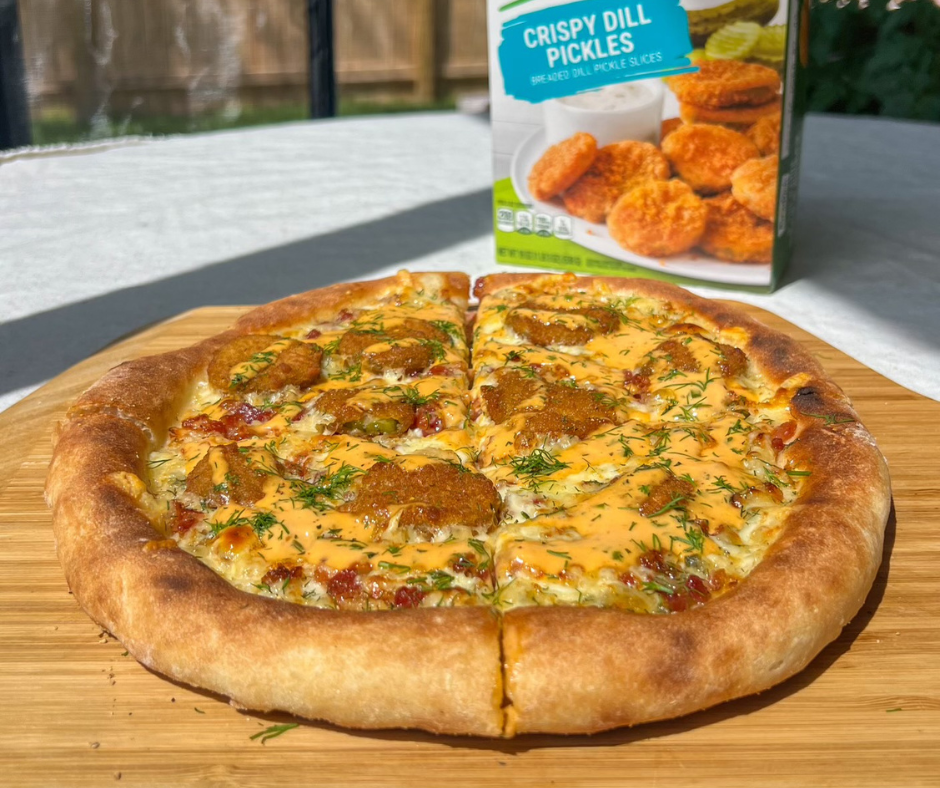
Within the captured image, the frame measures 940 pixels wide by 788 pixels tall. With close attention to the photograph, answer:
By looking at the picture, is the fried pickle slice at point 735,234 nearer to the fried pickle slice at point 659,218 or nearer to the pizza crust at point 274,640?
the fried pickle slice at point 659,218

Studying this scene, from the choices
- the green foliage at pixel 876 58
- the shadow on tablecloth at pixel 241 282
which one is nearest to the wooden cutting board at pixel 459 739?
the shadow on tablecloth at pixel 241 282

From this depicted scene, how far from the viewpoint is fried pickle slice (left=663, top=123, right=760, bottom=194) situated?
5.06 metres

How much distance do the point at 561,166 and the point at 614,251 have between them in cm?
58

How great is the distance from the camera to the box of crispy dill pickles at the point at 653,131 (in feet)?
16.3

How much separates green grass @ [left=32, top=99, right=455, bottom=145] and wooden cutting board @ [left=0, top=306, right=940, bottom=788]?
1110 centimetres

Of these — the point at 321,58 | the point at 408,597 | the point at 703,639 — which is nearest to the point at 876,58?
the point at 321,58

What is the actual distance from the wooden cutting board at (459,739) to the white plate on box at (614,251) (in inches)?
104

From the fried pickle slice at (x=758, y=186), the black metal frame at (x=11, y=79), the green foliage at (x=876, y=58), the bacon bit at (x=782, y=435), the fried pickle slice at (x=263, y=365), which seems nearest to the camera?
the bacon bit at (x=782, y=435)

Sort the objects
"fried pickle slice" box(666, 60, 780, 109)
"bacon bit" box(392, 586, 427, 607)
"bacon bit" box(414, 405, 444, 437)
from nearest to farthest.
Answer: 1. "bacon bit" box(392, 586, 427, 607)
2. "bacon bit" box(414, 405, 444, 437)
3. "fried pickle slice" box(666, 60, 780, 109)

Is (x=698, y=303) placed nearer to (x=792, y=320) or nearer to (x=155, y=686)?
(x=792, y=320)

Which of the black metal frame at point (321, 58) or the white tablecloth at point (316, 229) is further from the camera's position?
the black metal frame at point (321, 58)

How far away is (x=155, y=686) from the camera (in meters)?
2.71

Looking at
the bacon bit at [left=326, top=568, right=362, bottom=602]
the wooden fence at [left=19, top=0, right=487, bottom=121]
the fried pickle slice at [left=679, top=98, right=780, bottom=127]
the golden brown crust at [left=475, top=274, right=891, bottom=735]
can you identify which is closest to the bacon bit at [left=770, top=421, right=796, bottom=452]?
the golden brown crust at [left=475, top=274, right=891, bottom=735]

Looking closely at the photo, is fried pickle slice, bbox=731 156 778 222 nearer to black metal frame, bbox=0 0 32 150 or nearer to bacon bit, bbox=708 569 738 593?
bacon bit, bbox=708 569 738 593
